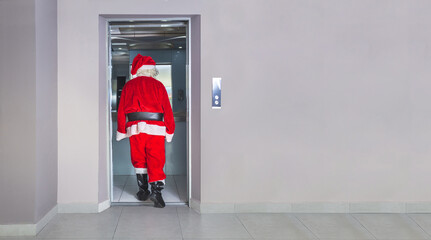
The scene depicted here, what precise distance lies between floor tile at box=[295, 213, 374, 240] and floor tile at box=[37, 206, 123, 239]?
5.66ft

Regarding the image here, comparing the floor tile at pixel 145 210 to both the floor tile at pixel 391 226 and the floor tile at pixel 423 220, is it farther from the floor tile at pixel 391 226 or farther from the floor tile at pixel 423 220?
the floor tile at pixel 423 220

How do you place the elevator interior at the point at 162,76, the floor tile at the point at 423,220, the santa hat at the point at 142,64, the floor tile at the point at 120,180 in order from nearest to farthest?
the floor tile at the point at 423,220 → the santa hat at the point at 142,64 → the floor tile at the point at 120,180 → the elevator interior at the point at 162,76

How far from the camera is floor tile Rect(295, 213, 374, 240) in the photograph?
316cm

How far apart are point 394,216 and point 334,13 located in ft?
6.81

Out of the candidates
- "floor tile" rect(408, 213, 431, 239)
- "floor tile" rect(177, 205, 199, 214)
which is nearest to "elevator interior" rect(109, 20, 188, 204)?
Answer: "floor tile" rect(177, 205, 199, 214)

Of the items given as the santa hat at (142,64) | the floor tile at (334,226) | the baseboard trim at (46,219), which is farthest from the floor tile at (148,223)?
the santa hat at (142,64)

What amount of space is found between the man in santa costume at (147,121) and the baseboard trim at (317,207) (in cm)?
61

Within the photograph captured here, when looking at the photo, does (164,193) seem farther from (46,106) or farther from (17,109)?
(17,109)

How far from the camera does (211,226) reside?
3.41m

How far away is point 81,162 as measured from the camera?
379 centimetres

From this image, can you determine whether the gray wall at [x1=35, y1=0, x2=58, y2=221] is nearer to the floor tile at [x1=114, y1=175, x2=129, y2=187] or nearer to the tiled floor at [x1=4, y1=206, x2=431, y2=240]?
the tiled floor at [x1=4, y1=206, x2=431, y2=240]

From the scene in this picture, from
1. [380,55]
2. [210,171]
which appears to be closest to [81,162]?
[210,171]

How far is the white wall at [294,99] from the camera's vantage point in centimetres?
378

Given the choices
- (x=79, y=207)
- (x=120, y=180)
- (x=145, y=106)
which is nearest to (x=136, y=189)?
(x=120, y=180)
